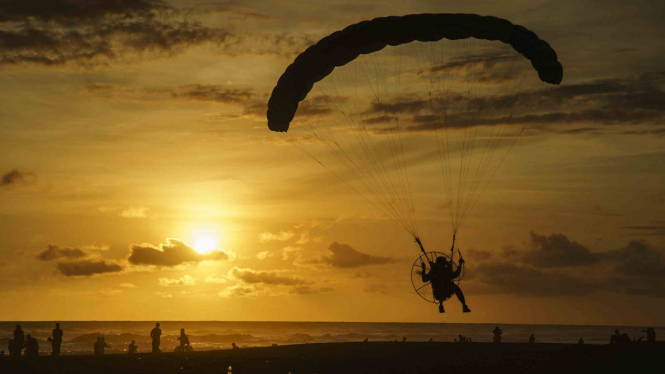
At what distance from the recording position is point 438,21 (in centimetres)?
2516

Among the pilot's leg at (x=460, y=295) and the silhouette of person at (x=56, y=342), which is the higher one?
the pilot's leg at (x=460, y=295)

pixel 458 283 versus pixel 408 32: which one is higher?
pixel 408 32

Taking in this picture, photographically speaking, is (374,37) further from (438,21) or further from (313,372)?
(313,372)

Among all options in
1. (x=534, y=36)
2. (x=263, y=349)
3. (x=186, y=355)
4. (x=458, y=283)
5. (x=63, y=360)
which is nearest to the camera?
(x=534, y=36)

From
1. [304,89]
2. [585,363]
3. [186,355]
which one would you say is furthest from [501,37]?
[186,355]

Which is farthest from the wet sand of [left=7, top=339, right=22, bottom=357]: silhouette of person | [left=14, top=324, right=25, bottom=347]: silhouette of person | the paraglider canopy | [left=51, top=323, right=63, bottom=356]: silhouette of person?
the paraglider canopy

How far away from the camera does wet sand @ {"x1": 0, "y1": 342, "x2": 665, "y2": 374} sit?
25875 mm

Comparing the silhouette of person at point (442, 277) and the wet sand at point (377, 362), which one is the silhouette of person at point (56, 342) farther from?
the silhouette of person at point (442, 277)

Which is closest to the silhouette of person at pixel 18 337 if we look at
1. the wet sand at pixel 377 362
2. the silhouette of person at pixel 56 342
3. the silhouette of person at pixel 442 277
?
the silhouette of person at pixel 56 342

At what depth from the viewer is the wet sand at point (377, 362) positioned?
84.9 feet

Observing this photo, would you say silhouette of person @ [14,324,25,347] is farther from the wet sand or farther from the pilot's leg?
the pilot's leg

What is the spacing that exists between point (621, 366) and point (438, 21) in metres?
13.5

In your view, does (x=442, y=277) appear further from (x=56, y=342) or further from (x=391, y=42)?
(x=56, y=342)

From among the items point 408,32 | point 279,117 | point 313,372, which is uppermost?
point 408,32
